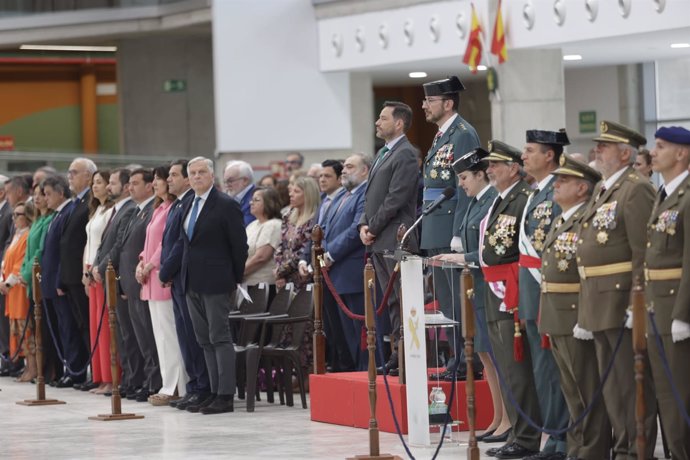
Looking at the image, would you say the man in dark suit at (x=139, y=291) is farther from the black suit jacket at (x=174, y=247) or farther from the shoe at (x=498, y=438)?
the shoe at (x=498, y=438)

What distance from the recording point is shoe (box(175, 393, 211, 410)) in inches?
450

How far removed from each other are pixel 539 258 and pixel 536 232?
15 centimetres

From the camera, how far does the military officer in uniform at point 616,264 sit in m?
7.30

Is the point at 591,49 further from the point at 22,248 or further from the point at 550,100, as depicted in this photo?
the point at 22,248

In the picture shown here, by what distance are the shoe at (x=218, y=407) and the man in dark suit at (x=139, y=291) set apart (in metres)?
1.12

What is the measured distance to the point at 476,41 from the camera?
18641 millimetres

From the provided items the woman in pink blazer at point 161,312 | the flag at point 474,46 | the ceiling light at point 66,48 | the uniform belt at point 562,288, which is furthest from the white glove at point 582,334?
the ceiling light at point 66,48

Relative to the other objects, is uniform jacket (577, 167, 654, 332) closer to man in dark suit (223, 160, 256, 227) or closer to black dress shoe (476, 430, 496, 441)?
black dress shoe (476, 430, 496, 441)

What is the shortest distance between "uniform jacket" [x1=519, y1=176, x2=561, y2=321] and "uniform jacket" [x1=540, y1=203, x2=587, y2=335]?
0.30 meters

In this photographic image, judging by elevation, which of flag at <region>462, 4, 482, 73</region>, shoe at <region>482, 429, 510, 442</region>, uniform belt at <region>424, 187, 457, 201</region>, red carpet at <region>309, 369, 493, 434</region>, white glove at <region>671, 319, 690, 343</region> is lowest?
shoe at <region>482, 429, 510, 442</region>

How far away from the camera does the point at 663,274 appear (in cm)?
706

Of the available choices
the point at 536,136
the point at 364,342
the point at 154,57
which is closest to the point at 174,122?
the point at 154,57

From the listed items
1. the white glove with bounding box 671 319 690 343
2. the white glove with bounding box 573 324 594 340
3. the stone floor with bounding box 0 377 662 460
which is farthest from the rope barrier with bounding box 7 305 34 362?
the white glove with bounding box 671 319 690 343

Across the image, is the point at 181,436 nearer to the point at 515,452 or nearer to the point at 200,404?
the point at 200,404
